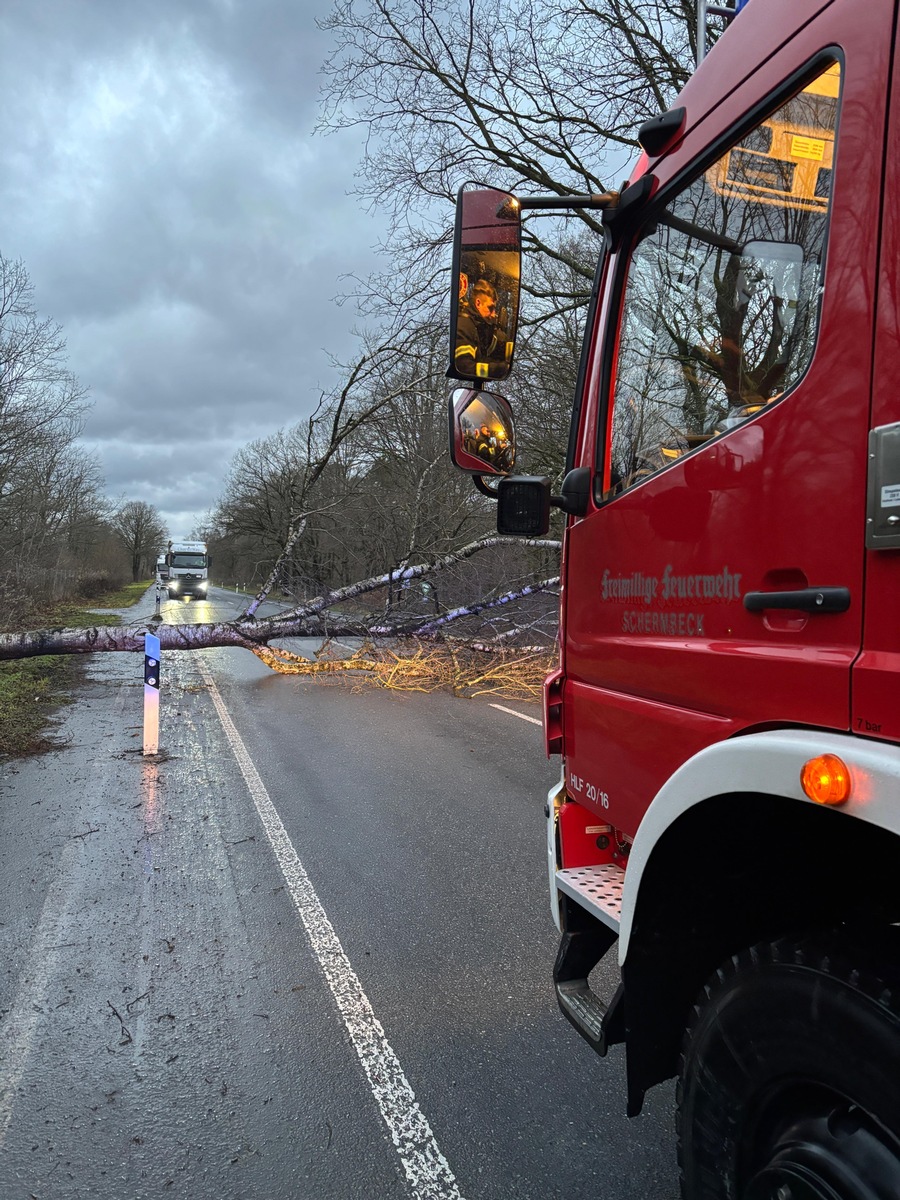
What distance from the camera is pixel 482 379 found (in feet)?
8.00

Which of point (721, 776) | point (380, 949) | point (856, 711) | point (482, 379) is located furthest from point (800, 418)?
point (380, 949)

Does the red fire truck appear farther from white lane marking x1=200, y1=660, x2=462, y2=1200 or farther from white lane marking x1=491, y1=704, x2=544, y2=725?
white lane marking x1=491, y1=704, x2=544, y2=725

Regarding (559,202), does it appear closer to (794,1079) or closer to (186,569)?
(794,1079)

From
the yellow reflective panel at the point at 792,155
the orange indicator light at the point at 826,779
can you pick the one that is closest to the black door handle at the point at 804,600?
the orange indicator light at the point at 826,779

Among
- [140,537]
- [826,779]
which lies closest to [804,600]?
[826,779]

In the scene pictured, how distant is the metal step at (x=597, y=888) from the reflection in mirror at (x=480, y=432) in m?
1.35

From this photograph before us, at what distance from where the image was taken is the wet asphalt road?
2.30 meters

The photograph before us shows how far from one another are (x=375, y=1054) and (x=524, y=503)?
2.12 m

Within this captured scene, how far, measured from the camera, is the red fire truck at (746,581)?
1.30 meters

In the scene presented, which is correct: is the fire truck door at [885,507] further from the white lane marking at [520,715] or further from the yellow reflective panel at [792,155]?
the white lane marking at [520,715]

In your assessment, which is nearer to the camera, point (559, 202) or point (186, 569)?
point (559, 202)

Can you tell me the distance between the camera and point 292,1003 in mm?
3152

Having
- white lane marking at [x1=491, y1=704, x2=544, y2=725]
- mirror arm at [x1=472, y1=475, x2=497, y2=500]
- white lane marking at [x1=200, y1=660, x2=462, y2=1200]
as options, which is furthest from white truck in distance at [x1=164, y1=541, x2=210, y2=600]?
mirror arm at [x1=472, y1=475, x2=497, y2=500]

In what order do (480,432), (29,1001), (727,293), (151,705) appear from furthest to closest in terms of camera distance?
(151,705)
(29,1001)
(480,432)
(727,293)
